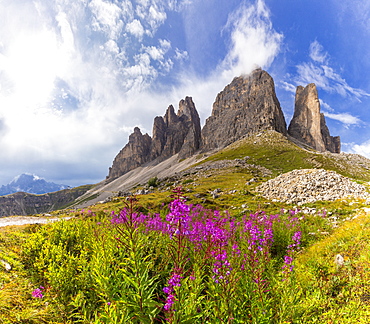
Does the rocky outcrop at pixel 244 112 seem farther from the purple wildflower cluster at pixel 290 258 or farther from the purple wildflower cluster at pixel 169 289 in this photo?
the purple wildflower cluster at pixel 169 289

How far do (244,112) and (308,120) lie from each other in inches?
2634

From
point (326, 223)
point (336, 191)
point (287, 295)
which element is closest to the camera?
point (287, 295)

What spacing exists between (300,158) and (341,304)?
304 feet

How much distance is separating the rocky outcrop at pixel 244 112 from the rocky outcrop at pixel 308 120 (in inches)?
900

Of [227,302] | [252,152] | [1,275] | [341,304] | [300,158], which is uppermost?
[252,152]

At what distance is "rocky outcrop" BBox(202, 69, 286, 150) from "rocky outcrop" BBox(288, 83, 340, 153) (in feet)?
75.0

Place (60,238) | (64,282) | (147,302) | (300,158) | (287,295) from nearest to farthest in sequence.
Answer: (147,302) → (287,295) → (64,282) → (60,238) → (300,158)

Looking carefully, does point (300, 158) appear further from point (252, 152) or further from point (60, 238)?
point (60, 238)

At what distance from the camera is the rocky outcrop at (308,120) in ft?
536

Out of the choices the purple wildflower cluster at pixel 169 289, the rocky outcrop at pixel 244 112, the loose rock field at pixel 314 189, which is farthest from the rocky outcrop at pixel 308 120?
the purple wildflower cluster at pixel 169 289

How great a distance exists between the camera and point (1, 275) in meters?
5.45

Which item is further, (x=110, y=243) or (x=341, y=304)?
(x=110, y=243)

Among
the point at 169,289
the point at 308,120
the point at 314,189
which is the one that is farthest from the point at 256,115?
the point at 169,289

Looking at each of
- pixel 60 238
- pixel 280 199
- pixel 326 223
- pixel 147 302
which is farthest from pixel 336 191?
pixel 60 238
